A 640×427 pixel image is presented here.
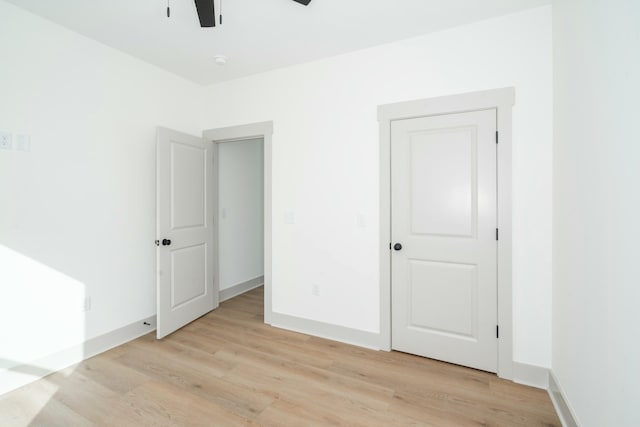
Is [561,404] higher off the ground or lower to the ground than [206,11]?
lower

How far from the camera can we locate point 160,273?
2965 millimetres

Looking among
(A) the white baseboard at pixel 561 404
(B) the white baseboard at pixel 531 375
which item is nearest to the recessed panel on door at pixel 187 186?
(B) the white baseboard at pixel 531 375

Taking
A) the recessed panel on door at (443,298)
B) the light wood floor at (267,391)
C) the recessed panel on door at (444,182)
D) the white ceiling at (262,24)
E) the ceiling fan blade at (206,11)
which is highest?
the white ceiling at (262,24)

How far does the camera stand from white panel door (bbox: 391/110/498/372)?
2398 mm

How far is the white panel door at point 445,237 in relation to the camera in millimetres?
2398

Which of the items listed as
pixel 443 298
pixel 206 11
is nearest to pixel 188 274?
pixel 206 11

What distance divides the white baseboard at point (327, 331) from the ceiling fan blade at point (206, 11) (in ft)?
9.10

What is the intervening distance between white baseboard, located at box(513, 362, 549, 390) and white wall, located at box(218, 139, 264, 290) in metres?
3.42

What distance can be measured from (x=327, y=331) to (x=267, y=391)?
1000mm

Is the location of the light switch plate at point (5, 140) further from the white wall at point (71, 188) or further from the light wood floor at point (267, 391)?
the light wood floor at point (267, 391)

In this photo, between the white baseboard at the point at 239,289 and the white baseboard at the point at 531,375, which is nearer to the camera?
the white baseboard at the point at 531,375

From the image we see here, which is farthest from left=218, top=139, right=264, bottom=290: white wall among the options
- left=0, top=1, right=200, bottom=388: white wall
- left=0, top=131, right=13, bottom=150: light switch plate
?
left=0, top=131, right=13, bottom=150: light switch plate

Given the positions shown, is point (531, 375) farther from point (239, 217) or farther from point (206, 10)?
point (239, 217)

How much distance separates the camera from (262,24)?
247cm
